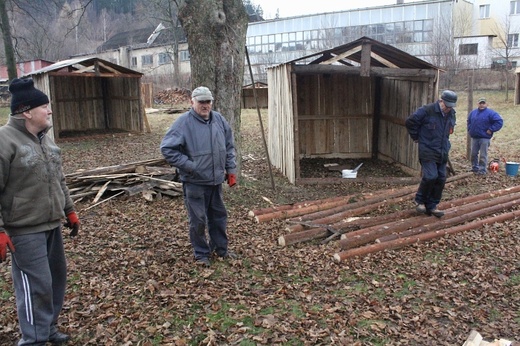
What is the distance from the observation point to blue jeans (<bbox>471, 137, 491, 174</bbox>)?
10.5 m

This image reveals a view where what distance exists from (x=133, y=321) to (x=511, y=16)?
4663cm

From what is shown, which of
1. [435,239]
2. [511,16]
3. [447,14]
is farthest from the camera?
[511,16]

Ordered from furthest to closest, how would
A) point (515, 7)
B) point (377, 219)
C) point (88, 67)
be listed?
point (515, 7), point (88, 67), point (377, 219)

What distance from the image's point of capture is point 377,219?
680 centimetres

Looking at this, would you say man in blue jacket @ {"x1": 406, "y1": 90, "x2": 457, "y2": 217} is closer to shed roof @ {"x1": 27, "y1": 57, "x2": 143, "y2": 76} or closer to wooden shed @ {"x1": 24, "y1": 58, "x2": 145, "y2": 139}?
shed roof @ {"x1": 27, "y1": 57, "x2": 143, "y2": 76}

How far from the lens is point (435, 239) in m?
6.33

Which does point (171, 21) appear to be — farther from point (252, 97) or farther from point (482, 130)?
point (482, 130)

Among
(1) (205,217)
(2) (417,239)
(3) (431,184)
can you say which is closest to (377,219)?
(2) (417,239)

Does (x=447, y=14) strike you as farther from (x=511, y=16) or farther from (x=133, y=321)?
(x=133, y=321)

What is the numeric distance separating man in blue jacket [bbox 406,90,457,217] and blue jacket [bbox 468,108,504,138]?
4.12 metres

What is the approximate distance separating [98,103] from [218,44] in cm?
1265

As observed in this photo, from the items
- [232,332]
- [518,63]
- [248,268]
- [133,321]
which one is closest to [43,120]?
[133,321]

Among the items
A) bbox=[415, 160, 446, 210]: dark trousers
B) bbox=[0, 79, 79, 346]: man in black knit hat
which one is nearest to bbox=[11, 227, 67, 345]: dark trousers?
bbox=[0, 79, 79, 346]: man in black knit hat

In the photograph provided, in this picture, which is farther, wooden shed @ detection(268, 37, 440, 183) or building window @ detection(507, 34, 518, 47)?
building window @ detection(507, 34, 518, 47)
